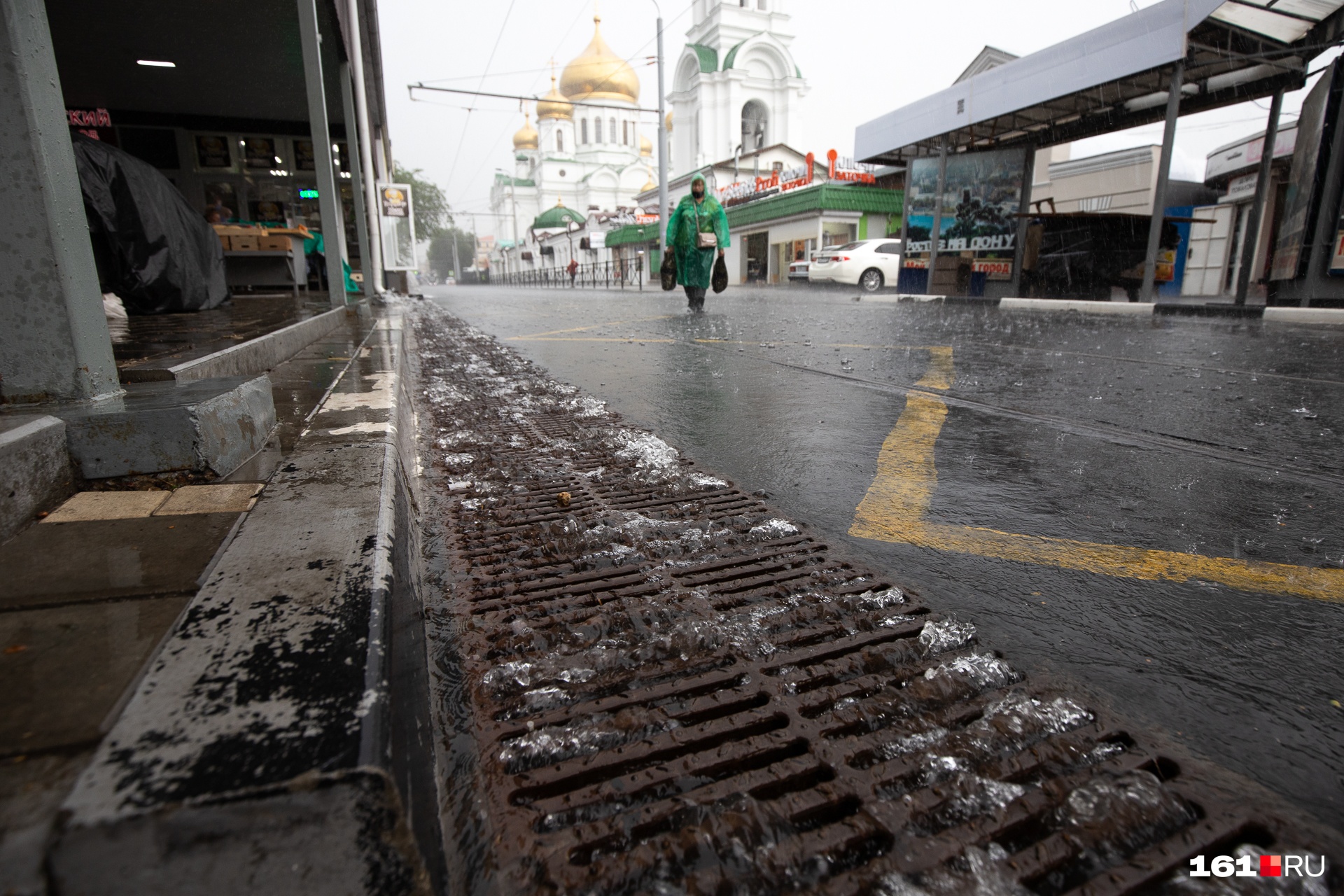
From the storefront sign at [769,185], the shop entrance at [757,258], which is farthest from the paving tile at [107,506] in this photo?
the shop entrance at [757,258]

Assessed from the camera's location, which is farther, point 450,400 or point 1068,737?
point 450,400

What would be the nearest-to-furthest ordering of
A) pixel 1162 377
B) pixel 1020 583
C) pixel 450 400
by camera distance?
1. pixel 1020 583
2. pixel 450 400
3. pixel 1162 377

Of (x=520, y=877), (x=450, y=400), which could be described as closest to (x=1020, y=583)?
(x=520, y=877)

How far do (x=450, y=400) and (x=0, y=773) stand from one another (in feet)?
10.4

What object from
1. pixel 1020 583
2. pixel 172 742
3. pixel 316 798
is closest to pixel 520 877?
pixel 316 798

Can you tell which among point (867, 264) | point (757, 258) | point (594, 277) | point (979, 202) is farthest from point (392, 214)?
point (757, 258)

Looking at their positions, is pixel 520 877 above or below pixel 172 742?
below

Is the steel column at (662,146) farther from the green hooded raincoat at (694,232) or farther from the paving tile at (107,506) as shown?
the paving tile at (107,506)

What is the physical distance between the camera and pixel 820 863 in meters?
0.83

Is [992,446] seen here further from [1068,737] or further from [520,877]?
[520,877]

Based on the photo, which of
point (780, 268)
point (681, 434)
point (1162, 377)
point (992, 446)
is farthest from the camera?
point (780, 268)

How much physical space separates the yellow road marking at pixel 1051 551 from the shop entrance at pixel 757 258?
3181cm

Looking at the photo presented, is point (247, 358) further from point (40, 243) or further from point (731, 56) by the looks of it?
point (731, 56)

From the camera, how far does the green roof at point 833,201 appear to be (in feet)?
88.7
